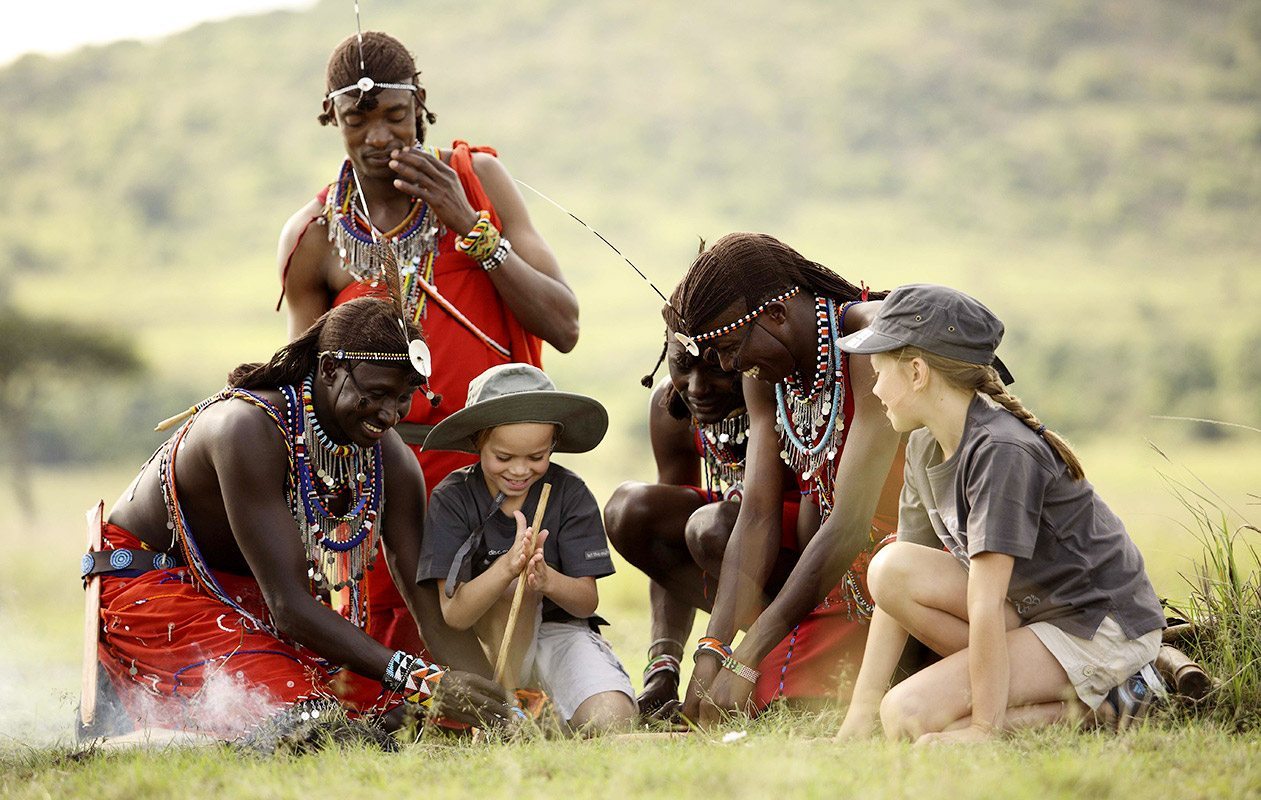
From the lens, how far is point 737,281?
15.0ft

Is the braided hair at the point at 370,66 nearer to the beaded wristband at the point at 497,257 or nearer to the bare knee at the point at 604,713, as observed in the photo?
the beaded wristband at the point at 497,257

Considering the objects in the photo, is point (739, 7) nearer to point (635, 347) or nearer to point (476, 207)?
point (635, 347)

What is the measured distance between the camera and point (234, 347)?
5428 centimetres

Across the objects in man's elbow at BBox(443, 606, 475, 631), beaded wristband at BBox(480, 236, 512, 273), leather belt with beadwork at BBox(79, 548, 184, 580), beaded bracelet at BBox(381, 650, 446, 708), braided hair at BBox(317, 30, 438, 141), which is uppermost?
braided hair at BBox(317, 30, 438, 141)

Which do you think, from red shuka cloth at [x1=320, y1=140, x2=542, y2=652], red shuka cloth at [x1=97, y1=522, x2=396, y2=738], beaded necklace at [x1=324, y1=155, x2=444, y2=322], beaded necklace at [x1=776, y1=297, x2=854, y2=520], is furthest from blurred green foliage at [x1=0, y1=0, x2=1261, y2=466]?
red shuka cloth at [x1=97, y1=522, x2=396, y2=738]

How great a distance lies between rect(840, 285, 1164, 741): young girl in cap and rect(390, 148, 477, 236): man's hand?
1.80 m

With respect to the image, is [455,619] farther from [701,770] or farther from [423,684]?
[701,770]

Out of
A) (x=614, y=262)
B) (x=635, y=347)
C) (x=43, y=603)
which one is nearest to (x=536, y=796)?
(x=43, y=603)

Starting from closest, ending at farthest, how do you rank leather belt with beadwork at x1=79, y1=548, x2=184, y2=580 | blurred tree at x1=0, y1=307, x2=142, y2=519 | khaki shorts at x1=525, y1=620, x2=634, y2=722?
1. khaki shorts at x1=525, y1=620, x2=634, y2=722
2. leather belt with beadwork at x1=79, y1=548, x2=184, y2=580
3. blurred tree at x1=0, y1=307, x2=142, y2=519

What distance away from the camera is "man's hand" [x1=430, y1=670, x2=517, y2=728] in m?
4.34

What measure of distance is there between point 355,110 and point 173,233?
245 ft

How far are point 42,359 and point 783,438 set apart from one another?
3095 centimetres

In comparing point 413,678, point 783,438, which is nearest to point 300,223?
point 413,678

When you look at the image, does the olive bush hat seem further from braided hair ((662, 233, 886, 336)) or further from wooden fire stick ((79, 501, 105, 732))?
Result: wooden fire stick ((79, 501, 105, 732))
